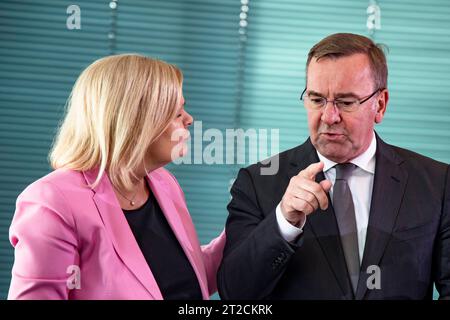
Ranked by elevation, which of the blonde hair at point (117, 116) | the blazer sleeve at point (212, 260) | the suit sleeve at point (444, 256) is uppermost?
the blonde hair at point (117, 116)

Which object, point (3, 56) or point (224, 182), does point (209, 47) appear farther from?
point (3, 56)

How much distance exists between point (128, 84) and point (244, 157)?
1.59 metres

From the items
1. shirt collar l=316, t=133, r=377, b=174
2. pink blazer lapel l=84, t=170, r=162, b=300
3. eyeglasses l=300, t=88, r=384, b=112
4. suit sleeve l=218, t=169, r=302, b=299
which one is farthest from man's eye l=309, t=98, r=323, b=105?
pink blazer lapel l=84, t=170, r=162, b=300

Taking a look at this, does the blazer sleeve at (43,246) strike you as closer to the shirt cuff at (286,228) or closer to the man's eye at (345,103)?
the shirt cuff at (286,228)

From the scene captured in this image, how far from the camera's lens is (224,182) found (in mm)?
3340

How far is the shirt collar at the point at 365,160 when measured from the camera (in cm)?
188

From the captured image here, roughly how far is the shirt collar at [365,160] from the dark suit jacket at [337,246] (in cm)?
2

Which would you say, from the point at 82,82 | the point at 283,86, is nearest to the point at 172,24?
the point at 283,86

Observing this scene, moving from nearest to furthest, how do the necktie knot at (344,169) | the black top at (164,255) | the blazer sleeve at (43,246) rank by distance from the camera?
the blazer sleeve at (43,246)
the black top at (164,255)
the necktie knot at (344,169)

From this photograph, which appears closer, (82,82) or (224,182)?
(82,82)

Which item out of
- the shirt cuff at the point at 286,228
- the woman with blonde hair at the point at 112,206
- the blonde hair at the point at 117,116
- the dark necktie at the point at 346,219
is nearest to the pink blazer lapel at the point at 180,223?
the woman with blonde hair at the point at 112,206

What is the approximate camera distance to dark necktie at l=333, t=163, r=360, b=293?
1.78 metres

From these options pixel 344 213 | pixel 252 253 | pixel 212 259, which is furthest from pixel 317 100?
pixel 212 259

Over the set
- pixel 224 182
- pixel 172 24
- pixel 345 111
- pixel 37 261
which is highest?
pixel 172 24
